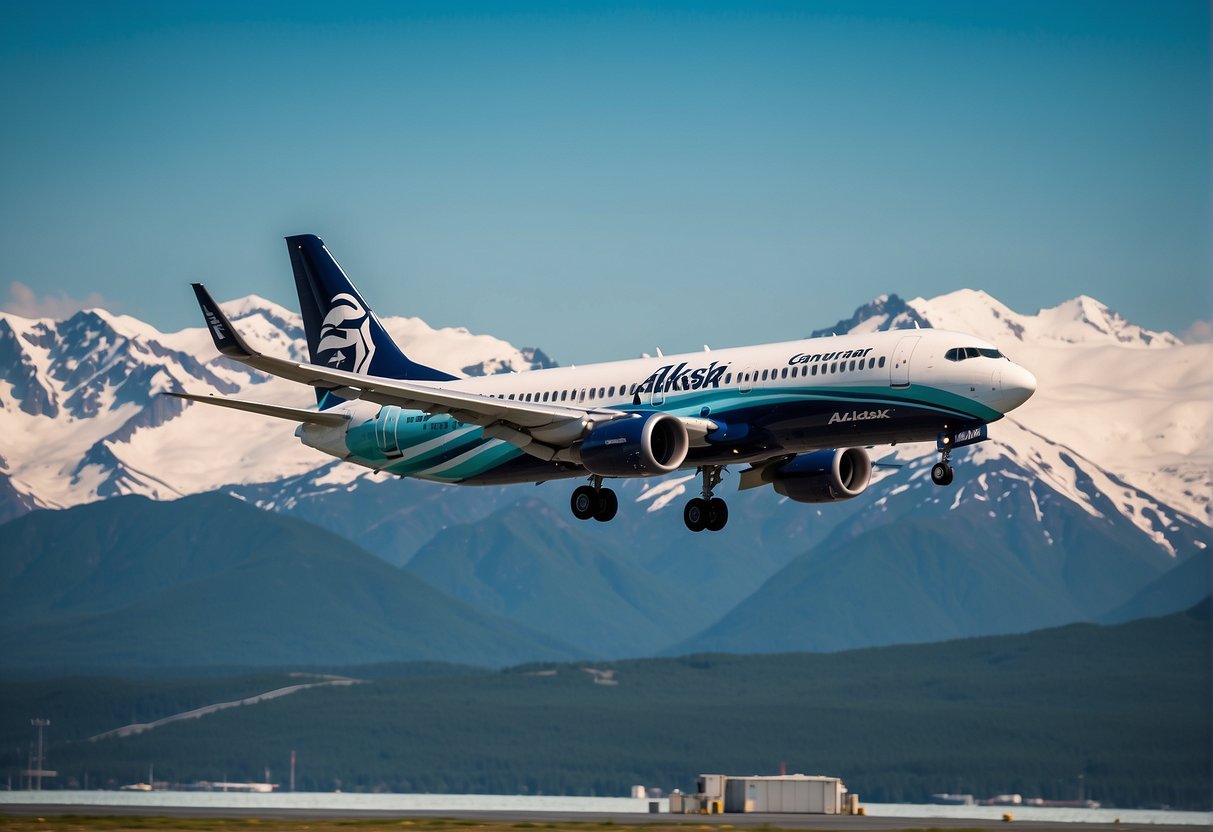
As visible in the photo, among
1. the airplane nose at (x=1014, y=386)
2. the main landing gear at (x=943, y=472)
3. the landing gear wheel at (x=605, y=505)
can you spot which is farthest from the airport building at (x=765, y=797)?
the airplane nose at (x=1014, y=386)

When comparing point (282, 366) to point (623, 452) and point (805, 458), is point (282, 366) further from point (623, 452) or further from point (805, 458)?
point (805, 458)

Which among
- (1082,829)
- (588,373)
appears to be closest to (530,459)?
(588,373)

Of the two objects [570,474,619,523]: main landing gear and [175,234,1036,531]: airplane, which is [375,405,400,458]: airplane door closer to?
[175,234,1036,531]: airplane

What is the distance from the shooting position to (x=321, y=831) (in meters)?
65.7

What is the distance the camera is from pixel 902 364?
67625 millimetres

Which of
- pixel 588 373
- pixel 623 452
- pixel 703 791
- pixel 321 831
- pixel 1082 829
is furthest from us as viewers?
pixel 703 791

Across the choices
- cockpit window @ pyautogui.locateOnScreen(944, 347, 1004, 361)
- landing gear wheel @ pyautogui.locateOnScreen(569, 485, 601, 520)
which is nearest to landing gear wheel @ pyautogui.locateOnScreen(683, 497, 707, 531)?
landing gear wheel @ pyautogui.locateOnScreen(569, 485, 601, 520)

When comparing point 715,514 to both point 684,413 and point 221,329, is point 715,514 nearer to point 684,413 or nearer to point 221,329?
point 684,413

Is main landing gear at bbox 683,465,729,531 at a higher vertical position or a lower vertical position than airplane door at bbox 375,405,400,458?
lower

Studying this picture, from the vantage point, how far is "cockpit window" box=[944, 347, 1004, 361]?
67.3 meters

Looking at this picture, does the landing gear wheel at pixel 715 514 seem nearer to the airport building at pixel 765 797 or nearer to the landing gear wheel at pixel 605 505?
the landing gear wheel at pixel 605 505

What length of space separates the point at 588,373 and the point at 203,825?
22.3 metres

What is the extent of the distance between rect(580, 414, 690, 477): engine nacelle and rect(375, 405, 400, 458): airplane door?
41.3 ft

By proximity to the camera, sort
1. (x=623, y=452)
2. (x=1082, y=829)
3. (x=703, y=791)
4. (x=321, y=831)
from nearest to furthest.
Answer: (x=321, y=831) → (x=623, y=452) → (x=1082, y=829) → (x=703, y=791)
